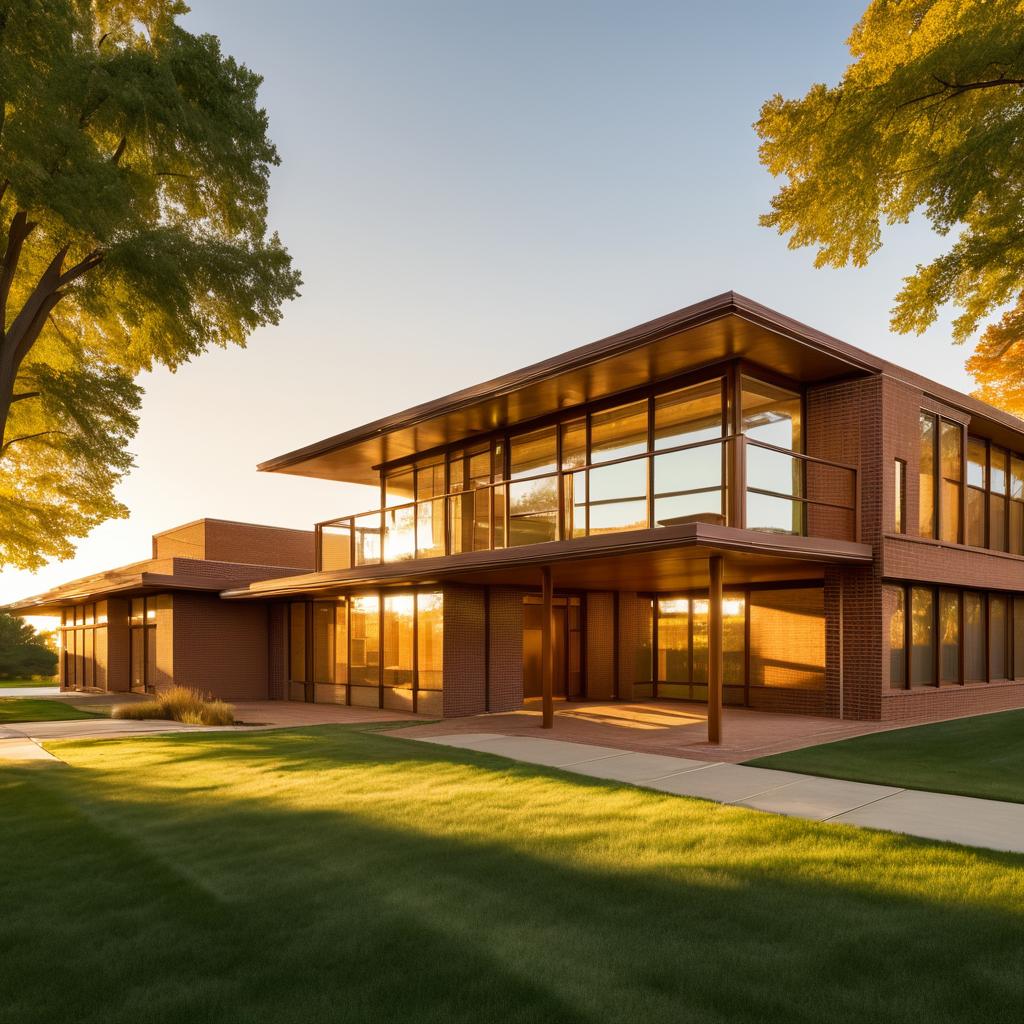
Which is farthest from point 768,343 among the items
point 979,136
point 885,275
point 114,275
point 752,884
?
point 114,275

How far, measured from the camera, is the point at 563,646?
20672mm

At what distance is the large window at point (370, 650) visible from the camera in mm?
18297

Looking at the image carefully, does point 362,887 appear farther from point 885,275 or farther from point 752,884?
point 885,275

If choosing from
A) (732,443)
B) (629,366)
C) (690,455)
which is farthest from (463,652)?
(732,443)

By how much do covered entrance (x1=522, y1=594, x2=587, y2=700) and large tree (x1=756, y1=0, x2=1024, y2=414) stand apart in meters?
10.7

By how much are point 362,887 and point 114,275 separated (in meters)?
12.7

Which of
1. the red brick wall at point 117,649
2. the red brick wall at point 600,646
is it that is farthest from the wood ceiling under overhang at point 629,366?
the red brick wall at point 117,649

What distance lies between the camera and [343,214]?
19922mm

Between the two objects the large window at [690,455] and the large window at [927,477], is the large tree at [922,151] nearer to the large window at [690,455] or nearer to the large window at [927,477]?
the large window at [690,455]

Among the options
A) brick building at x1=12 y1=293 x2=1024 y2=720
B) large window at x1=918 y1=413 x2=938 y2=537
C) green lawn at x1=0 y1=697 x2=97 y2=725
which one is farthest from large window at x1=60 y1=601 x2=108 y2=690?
large window at x1=918 y1=413 x2=938 y2=537

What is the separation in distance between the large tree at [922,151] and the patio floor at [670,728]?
654 centimetres

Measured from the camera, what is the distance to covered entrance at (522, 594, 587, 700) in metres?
20.5

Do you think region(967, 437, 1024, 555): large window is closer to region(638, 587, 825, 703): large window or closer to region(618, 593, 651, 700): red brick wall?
region(638, 587, 825, 703): large window

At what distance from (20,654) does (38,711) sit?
2798 cm
